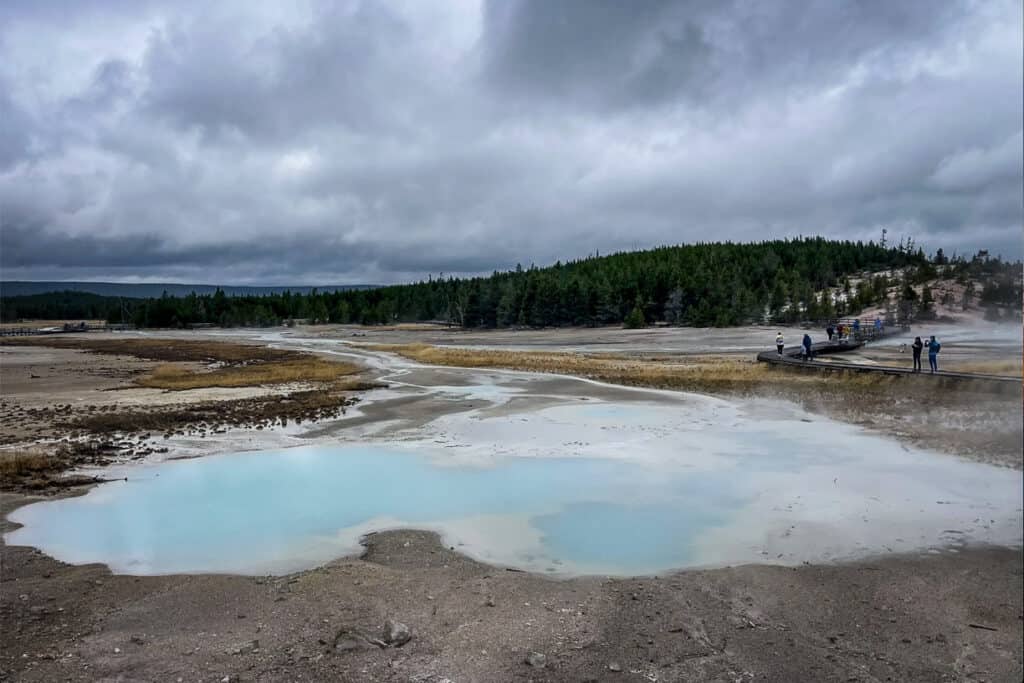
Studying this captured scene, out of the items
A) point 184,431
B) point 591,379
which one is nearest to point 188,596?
point 184,431

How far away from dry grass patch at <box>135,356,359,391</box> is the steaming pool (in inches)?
589

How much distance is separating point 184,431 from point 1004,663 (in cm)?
1787

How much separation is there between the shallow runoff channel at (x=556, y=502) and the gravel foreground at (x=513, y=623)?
25.8 inches

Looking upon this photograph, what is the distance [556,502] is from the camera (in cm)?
1162

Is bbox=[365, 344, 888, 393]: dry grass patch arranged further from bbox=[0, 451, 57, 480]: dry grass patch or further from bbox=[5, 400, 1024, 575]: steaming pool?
bbox=[0, 451, 57, 480]: dry grass patch

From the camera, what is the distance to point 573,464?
47.6 feet

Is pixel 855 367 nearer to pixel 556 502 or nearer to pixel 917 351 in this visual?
pixel 917 351

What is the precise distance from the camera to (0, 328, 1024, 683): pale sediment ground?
5.81 meters

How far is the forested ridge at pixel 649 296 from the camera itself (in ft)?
267

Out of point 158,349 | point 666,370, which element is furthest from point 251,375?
point 666,370

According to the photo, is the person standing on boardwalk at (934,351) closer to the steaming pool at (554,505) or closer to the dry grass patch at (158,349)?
the steaming pool at (554,505)

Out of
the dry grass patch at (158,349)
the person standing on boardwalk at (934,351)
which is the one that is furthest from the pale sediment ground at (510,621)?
the person standing on boardwalk at (934,351)

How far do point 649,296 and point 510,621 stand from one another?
3490 inches

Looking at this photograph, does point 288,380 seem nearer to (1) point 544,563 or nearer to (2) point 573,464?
(2) point 573,464
